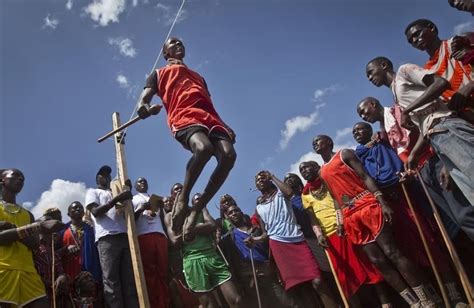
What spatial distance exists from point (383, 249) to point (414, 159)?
105 cm

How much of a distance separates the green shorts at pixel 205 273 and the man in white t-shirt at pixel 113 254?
2.58ft

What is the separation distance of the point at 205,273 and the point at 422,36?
3.96m

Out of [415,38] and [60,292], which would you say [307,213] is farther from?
[60,292]

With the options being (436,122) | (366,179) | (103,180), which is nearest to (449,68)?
(436,122)

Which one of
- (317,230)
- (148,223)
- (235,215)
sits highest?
(148,223)

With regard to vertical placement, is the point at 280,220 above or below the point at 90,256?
below

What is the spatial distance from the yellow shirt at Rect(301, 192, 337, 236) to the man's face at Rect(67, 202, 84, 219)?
345 centimetres

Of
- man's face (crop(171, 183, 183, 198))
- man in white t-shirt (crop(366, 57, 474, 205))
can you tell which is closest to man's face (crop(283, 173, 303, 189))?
man's face (crop(171, 183, 183, 198))

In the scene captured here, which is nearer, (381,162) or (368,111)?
(381,162)

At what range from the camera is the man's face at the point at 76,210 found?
6.21 m

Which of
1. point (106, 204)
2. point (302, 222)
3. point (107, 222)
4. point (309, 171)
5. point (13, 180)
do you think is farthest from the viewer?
point (302, 222)

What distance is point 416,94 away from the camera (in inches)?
156

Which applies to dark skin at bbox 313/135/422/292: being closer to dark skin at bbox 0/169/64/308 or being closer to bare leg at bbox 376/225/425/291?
bare leg at bbox 376/225/425/291

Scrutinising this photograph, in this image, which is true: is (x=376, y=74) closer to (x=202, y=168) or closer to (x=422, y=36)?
(x=422, y=36)
